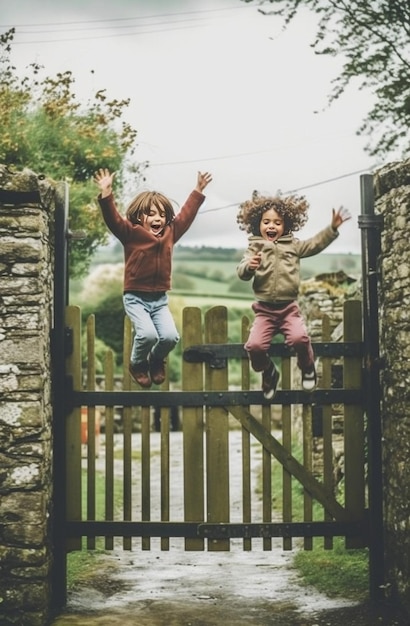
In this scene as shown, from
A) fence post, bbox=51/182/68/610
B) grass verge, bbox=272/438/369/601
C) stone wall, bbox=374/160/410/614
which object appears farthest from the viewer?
grass verge, bbox=272/438/369/601

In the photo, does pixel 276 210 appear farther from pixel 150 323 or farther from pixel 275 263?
pixel 150 323

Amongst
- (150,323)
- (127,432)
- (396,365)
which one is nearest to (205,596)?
(127,432)

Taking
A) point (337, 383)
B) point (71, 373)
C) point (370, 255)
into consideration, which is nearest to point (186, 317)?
point (71, 373)

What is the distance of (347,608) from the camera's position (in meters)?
6.20

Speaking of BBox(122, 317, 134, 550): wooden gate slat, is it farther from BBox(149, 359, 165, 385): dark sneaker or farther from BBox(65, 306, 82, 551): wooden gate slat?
BBox(149, 359, 165, 385): dark sneaker

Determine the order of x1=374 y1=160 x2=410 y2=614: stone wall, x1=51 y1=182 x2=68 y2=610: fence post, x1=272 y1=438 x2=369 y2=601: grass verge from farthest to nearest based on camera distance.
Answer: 1. x1=272 y1=438 x2=369 y2=601: grass verge
2. x1=51 y1=182 x2=68 y2=610: fence post
3. x1=374 y1=160 x2=410 y2=614: stone wall

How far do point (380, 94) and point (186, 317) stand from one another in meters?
6.30

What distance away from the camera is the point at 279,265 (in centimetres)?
528

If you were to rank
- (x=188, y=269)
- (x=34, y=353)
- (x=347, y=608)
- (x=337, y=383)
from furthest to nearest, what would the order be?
(x=188, y=269) → (x=337, y=383) → (x=347, y=608) → (x=34, y=353)

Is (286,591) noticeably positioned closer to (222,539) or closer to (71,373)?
(222,539)

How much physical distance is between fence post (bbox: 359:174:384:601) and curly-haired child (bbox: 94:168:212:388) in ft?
4.82

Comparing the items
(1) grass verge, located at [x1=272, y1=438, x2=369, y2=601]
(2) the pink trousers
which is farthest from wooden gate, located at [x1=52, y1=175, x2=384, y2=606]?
(2) the pink trousers

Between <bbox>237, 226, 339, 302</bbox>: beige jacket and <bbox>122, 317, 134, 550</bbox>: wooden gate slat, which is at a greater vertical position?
<bbox>237, 226, 339, 302</bbox>: beige jacket

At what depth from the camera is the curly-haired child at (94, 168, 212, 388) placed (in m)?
5.31
